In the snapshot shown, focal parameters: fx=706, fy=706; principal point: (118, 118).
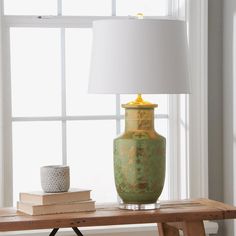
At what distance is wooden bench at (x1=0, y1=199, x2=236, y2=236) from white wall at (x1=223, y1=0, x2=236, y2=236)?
2.12 feet

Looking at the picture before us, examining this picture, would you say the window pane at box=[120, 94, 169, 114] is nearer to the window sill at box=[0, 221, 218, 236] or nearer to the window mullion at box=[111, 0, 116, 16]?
the window mullion at box=[111, 0, 116, 16]

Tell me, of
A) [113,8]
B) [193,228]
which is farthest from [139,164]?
[113,8]

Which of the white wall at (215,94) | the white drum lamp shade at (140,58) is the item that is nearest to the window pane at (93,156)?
the white wall at (215,94)

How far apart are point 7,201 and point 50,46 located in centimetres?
85

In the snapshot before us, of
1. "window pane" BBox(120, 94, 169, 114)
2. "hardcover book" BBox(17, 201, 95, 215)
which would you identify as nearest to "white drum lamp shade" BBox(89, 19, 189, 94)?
"hardcover book" BBox(17, 201, 95, 215)

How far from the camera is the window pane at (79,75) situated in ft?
12.4

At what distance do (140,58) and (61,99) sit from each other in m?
1.04

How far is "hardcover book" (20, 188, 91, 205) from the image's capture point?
9.14 feet

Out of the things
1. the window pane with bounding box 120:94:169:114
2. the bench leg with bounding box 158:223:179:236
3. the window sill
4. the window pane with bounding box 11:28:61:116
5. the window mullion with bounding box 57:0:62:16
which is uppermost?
the window mullion with bounding box 57:0:62:16

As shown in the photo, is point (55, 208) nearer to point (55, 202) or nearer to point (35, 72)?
point (55, 202)

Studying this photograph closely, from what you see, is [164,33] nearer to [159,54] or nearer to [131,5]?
[159,54]

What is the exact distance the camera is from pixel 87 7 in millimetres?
Answer: 3779

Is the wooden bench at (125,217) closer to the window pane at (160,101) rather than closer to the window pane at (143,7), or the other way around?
the window pane at (160,101)

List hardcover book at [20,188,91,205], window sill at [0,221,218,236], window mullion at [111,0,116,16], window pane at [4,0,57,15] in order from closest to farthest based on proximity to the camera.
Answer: hardcover book at [20,188,91,205]
window sill at [0,221,218,236]
window pane at [4,0,57,15]
window mullion at [111,0,116,16]
